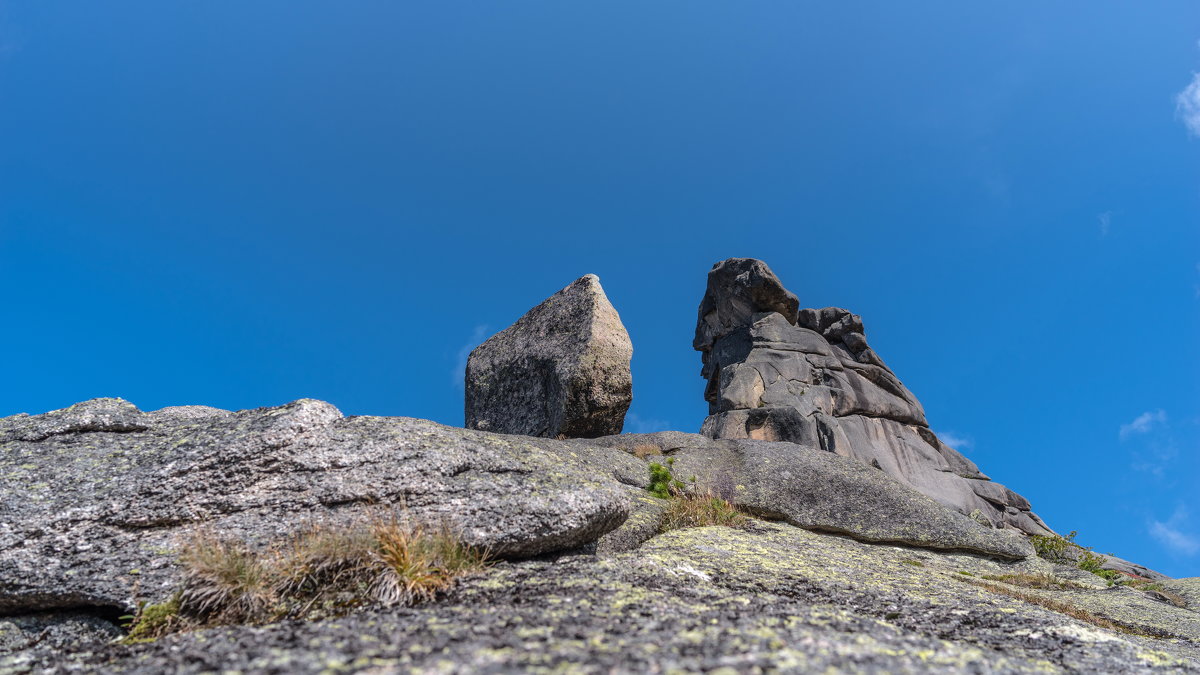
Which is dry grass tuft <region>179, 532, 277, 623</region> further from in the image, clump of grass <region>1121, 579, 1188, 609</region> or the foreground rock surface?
clump of grass <region>1121, 579, 1188, 609</region>

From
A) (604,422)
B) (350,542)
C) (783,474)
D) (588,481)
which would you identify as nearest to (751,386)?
(604,422)

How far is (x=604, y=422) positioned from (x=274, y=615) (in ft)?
42.9

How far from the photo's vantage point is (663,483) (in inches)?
538

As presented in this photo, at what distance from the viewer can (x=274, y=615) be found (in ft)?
19.4

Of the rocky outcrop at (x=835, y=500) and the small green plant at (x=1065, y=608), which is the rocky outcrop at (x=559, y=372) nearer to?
the rocky outcrop at (x=835, y=500)

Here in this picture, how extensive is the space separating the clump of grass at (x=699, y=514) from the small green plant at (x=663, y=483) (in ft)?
1.54

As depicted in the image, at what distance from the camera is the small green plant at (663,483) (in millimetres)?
13414

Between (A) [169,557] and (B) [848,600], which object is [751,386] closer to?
(B) [848,600]

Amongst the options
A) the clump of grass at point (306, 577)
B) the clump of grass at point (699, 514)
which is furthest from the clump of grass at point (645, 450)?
the clump of grass at point (306, 577)

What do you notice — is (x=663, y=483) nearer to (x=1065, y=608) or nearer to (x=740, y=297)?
(x=1065, y=608)

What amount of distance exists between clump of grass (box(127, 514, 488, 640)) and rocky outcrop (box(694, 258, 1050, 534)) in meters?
23.7

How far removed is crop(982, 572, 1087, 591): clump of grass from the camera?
12281 mm

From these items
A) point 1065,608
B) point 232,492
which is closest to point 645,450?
point 1065,608

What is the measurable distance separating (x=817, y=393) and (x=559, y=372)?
836 inches
